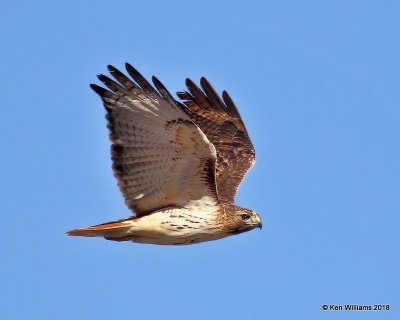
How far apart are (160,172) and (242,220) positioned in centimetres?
122

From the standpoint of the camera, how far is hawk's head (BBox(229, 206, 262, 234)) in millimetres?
11336

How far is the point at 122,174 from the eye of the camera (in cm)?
1092

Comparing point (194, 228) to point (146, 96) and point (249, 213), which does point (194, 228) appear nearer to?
point (249, 213)

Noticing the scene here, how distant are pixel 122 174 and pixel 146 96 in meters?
1.03

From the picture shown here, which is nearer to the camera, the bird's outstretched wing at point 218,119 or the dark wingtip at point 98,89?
the dark wingtip at point 98,89

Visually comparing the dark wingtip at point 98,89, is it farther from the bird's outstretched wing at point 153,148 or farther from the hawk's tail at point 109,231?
the hawk's tail at point 109,231

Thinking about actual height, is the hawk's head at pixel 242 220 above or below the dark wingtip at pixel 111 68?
below

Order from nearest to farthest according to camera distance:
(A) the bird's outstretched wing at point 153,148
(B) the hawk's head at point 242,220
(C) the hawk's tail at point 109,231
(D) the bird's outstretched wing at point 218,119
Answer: (A) the bird's outstretched wing at point 153,148, (C) the hawk's tail at point 109,231, (B) the hawk's head at point 242,220, (D) the bird's outstretched wing at point 218,119

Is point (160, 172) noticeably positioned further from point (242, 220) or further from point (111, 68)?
point (111, 68)

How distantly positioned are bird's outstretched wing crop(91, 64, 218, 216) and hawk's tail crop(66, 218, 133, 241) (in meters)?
0.27

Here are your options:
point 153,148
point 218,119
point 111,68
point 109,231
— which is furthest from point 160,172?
point 218,119

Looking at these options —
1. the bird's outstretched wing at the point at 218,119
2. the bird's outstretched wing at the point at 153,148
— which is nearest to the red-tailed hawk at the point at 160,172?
the bird's outstretched wing at the point at 153,148

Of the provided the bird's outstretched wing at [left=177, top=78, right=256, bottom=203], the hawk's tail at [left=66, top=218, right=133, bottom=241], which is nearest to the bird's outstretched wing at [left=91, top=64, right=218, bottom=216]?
the hawk's tail at [left=66, top=218, right=133, bottom=241]

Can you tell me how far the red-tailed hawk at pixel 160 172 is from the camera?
1054 centimetres
